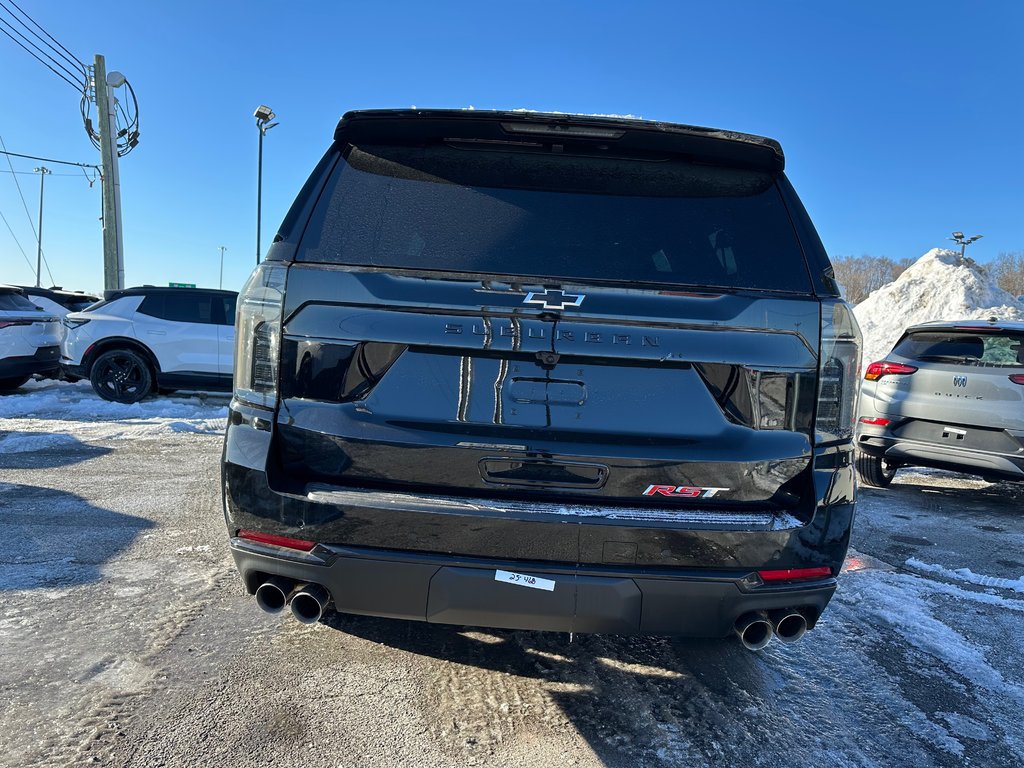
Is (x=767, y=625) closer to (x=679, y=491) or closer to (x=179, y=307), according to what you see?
(x=679, y=491)

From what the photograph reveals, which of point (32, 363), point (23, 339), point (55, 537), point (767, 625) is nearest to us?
point (767, 625)

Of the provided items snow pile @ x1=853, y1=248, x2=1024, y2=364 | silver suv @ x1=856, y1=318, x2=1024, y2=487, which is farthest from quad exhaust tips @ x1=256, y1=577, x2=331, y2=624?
snow pile @ x1=853, y1=248, x2=1024, y2=364

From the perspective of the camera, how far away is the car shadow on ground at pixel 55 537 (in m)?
3.57

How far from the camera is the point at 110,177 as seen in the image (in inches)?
661

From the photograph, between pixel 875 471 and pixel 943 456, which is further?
pixel 875 471

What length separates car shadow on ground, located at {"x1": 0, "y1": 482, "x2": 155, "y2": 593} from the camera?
357cm

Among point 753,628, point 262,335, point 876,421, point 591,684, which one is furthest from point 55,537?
point 876,421

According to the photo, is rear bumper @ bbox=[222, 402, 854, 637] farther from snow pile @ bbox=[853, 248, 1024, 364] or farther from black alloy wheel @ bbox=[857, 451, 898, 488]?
snow pile @ bbox=[853, 248, 1024, 364]

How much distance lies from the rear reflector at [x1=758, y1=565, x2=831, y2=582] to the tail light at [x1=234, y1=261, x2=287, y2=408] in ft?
5.37

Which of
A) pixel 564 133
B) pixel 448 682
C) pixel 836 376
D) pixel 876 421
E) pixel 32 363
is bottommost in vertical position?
pixel 448 682

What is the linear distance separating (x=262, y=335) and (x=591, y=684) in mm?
1842

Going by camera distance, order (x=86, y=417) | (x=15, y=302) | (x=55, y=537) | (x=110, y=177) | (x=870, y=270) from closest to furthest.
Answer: (x=55, y=537) < (x=86, y=417) < (x=15, y=302) < (x=110, y=177) < (x=870, y=270)

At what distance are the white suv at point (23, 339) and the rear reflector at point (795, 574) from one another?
37.8 feet

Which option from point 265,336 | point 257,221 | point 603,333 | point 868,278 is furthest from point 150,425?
point 868,278
